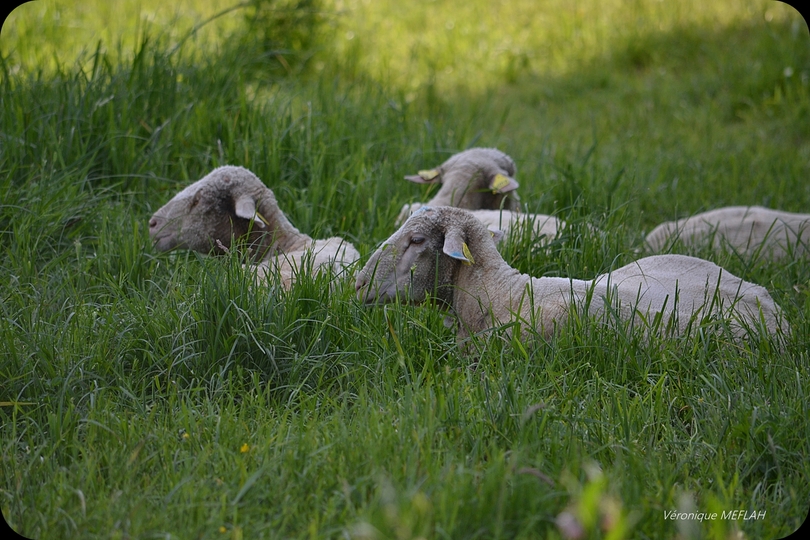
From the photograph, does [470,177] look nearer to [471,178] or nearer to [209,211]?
[471,178]

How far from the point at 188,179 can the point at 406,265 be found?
6.35 feet

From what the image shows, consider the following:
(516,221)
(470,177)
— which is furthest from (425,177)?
(516,221)

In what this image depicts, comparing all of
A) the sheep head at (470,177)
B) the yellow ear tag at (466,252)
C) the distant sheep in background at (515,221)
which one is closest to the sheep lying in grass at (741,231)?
the distant sheep in background at (515,221)

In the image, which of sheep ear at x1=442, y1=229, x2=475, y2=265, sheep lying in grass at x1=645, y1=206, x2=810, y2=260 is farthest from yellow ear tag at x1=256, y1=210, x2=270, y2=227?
sheep lying in grass at x1=645, y1=206, x2=810, y2=260

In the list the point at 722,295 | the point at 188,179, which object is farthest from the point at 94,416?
the point at 722,295

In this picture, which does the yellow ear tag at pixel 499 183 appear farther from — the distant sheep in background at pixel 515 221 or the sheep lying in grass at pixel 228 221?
the sheep lying in grass at pixel 228 221

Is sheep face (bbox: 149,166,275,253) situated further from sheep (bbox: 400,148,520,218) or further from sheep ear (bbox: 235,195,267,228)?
sheep (bbox: 400,148,520,218)

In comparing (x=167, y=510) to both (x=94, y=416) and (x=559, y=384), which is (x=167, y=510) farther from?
(x=559, y=384)

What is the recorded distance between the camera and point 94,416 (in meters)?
2.94

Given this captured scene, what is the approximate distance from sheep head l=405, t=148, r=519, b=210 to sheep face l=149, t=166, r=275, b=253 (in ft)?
3.61

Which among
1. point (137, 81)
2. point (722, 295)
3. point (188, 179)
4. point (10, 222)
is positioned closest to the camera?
point (722, 295)

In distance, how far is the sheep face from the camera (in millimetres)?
4543

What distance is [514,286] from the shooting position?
396 centimetres

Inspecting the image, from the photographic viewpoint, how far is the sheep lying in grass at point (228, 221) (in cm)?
452
